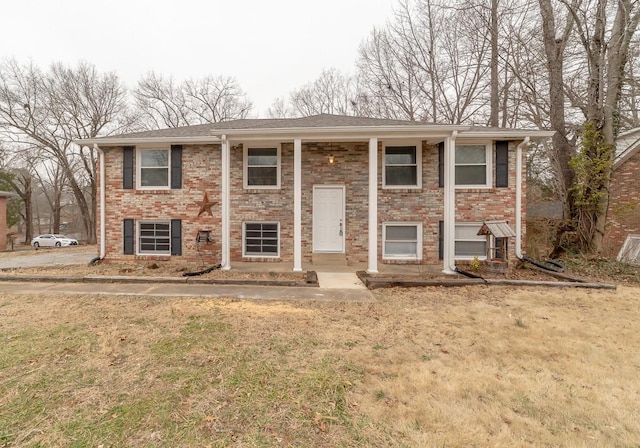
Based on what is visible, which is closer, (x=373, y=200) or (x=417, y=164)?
(x=373, y=200)

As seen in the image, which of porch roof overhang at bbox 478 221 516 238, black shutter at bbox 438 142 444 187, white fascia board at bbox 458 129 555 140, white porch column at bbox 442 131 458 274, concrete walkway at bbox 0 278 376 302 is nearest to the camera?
concrete walkway at bbox 0 278 376 302

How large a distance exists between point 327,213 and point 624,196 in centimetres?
1012

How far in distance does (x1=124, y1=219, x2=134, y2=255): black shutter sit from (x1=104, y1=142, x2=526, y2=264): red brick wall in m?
0.16

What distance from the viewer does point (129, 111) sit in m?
23.6

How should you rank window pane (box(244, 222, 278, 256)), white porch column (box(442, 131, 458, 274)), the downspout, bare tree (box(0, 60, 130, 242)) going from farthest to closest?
bare tree (box(0, 60, 130, 242))
window pane (box(244, 222, 278, 256))
the downspout
white porch column (box(442, 131, 458, 274))

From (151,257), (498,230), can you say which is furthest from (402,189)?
(151,257)

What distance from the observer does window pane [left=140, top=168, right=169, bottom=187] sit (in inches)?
344

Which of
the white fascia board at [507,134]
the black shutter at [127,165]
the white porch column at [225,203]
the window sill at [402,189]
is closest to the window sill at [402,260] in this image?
the window sill at [402,189]

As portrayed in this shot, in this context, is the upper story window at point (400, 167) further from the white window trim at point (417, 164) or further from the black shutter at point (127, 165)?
the black shutter at point (127, 165)

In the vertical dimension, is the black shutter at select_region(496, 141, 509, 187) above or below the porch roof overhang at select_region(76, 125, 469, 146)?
below

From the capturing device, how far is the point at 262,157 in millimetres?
8648

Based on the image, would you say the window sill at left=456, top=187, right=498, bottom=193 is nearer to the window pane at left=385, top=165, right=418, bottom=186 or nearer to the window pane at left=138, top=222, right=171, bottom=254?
the window pane at left=385, top=165, right=418, bottom=186

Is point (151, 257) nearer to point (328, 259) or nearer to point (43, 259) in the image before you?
point (43, 259)

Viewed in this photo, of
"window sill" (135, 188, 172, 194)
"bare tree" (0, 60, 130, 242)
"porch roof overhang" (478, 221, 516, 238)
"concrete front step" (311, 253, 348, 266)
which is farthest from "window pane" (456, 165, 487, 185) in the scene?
"bare tree" (0, 60, 130, 242)
